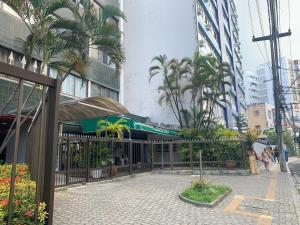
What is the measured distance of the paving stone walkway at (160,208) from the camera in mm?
6664

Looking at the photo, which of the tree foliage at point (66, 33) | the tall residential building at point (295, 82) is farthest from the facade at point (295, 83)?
the tree foliage at point (66, 33)

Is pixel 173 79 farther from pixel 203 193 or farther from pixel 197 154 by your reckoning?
pixel 203 193

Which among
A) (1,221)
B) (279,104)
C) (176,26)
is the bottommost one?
(1,221)

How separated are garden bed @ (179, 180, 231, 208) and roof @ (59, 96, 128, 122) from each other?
436cm

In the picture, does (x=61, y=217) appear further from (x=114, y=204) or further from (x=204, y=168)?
(x=204, y=168)

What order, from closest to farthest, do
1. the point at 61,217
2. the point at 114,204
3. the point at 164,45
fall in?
the point at 61,217
the point at 114,204
the point at 164,45

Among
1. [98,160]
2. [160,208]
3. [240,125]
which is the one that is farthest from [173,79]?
[240,125]

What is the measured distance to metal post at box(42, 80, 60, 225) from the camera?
3.67 meters

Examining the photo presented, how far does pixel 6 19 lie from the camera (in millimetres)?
13672

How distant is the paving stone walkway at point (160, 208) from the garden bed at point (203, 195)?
201mm

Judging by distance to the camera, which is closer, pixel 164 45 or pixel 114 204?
pixel 114 204

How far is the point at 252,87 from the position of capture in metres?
106

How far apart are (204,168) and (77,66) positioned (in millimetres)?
10827

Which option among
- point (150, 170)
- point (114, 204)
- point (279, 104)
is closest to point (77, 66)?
point (114, 204)
